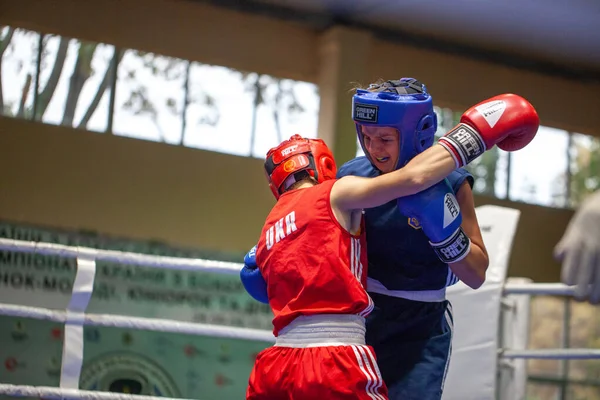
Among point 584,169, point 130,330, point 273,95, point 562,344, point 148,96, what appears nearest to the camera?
point 130,330

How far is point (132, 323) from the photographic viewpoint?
9.26 ft

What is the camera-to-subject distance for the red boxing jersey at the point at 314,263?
5.84 feet

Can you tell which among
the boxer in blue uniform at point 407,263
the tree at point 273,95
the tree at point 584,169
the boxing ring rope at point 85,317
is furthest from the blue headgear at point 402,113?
A: the tree at point 584,169

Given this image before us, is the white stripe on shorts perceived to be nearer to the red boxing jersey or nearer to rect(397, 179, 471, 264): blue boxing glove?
the red boxing jersey

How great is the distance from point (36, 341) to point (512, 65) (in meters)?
4.90

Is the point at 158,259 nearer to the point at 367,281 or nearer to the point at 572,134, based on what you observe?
the point at 367,281

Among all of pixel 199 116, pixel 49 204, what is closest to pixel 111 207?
pixel 49 204

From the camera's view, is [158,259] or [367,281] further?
[158,259]

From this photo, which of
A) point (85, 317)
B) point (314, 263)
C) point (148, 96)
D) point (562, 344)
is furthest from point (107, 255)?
point (562, 344)

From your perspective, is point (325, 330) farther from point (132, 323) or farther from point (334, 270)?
point (132, 323)

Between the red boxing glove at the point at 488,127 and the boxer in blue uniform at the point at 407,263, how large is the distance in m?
0.08

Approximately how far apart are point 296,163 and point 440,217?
377 millimetres

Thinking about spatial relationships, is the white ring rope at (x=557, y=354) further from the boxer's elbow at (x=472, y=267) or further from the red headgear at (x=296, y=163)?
the red headgear at (x=296, y=163)

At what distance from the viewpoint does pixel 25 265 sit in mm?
6816
